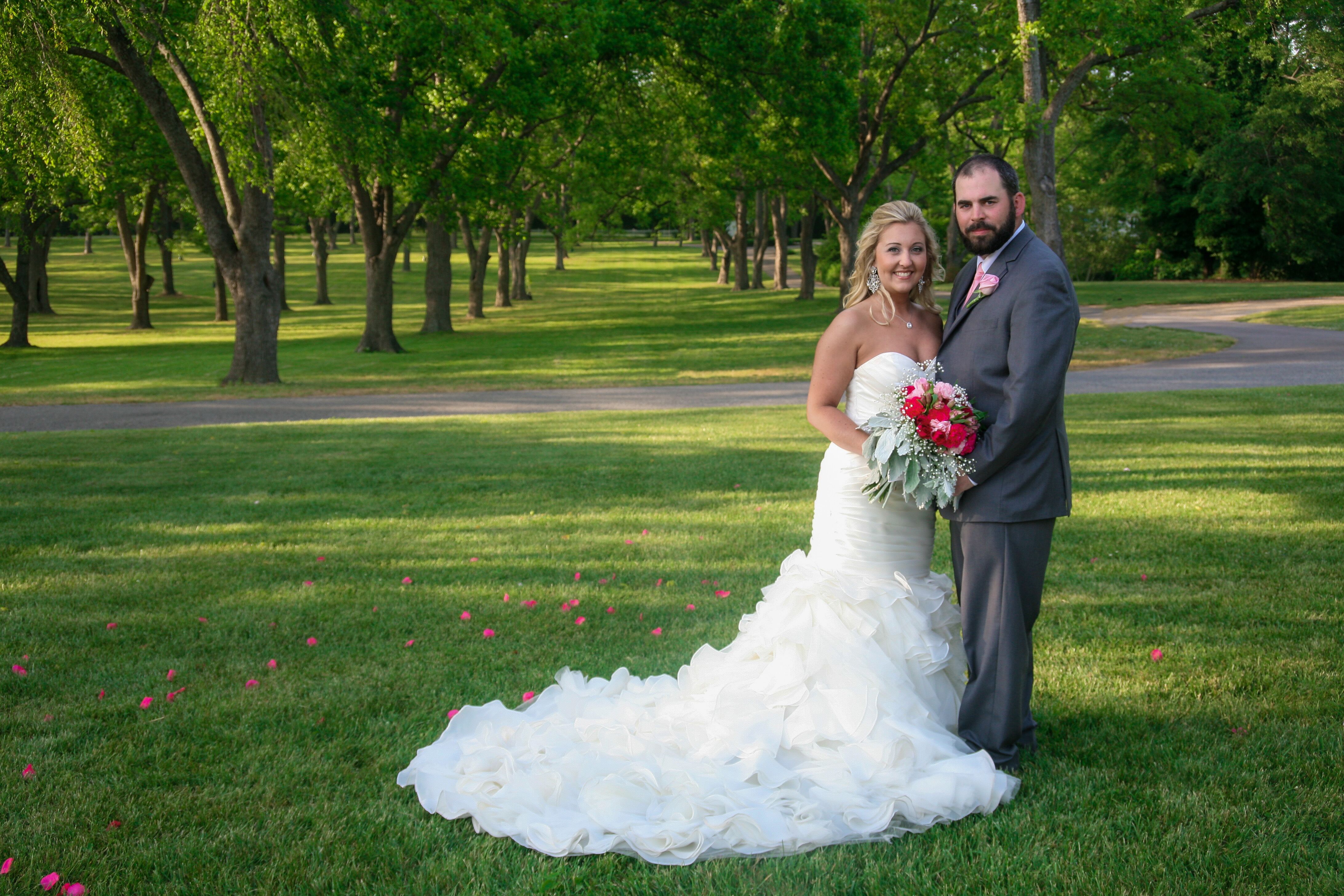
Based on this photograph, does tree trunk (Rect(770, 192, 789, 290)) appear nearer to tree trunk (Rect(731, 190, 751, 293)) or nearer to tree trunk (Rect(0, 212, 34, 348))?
tree trunk (Rect(731, 190, 751, 293))

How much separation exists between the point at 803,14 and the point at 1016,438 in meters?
22.8

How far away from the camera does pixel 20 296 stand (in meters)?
33.6

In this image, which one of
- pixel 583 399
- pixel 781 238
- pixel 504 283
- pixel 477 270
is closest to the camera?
pixel 583 399

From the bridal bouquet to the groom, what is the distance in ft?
0.23

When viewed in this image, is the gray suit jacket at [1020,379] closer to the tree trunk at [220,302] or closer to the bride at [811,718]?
the bride at [811,718]

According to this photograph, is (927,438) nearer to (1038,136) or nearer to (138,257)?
(1038,136)

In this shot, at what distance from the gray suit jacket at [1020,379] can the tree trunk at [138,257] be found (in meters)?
39.7

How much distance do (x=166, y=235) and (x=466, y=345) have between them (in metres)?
25.5

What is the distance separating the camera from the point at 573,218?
43750 millimetres

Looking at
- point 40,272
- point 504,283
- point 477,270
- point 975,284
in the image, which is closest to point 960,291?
point 975,284

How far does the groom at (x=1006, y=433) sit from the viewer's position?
3709 mm

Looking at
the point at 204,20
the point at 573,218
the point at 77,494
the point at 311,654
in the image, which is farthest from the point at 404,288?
the point at 311,654

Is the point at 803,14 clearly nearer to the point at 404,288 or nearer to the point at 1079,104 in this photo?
the point at 1079,104

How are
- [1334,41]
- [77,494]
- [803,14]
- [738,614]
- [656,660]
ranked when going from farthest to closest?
[1334,41]
[803,14]
[77,494]
[738,614]
[656,660]
